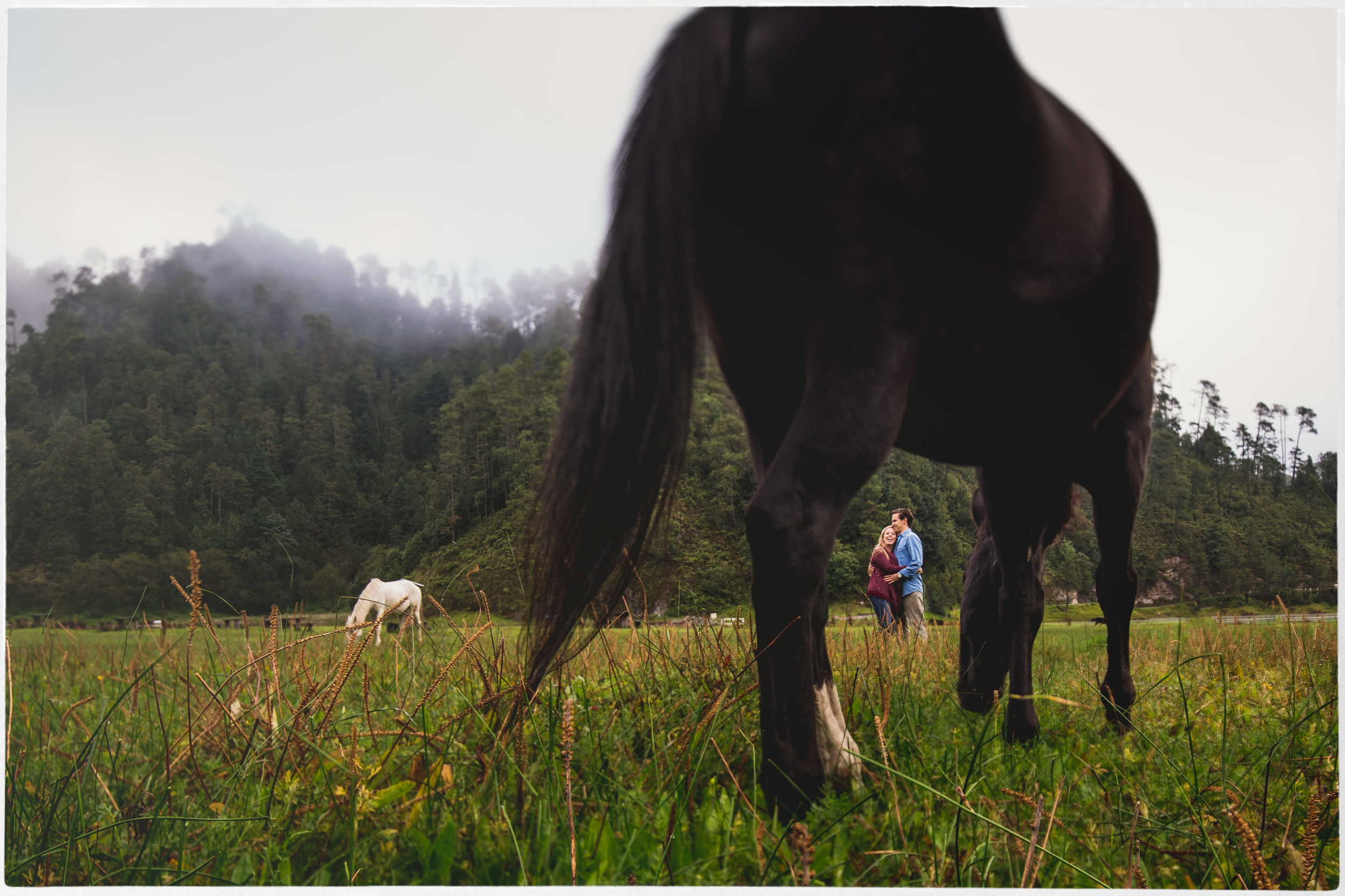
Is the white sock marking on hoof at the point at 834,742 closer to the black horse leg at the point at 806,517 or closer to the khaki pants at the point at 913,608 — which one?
the black horse leg at the point at 806,517

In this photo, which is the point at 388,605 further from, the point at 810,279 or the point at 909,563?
the point at 909,563

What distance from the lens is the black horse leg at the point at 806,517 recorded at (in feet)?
→ 3.76

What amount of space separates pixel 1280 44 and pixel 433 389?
28.6ft

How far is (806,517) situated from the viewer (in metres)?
1.14

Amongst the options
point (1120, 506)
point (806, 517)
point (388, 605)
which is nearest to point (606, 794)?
point (806, 517)

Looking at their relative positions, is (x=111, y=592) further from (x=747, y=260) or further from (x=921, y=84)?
(x=921, y=84)

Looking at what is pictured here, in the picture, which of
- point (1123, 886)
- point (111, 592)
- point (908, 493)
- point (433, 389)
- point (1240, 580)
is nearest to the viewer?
point (1123, 886)

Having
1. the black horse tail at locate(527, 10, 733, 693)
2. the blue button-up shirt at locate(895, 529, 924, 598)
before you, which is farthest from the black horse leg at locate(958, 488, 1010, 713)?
the blue button-up shirt at locate(895, 529, 924, 598)

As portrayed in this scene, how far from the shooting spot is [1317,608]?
1.98 metres

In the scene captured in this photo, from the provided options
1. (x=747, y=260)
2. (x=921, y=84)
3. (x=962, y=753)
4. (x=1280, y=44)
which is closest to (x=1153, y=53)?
(x=1280, y=44)

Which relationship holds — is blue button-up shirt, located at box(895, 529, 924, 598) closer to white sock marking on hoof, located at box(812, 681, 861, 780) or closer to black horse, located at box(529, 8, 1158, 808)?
black horse, located at box(529, 8, 1158, 808)

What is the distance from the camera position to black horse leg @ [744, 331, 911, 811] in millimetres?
1146

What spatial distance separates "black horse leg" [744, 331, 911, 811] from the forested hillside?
0.41m

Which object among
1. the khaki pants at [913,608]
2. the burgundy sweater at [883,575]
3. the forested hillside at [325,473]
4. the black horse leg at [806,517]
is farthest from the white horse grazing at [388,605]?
the khaki pants at [913,608]
